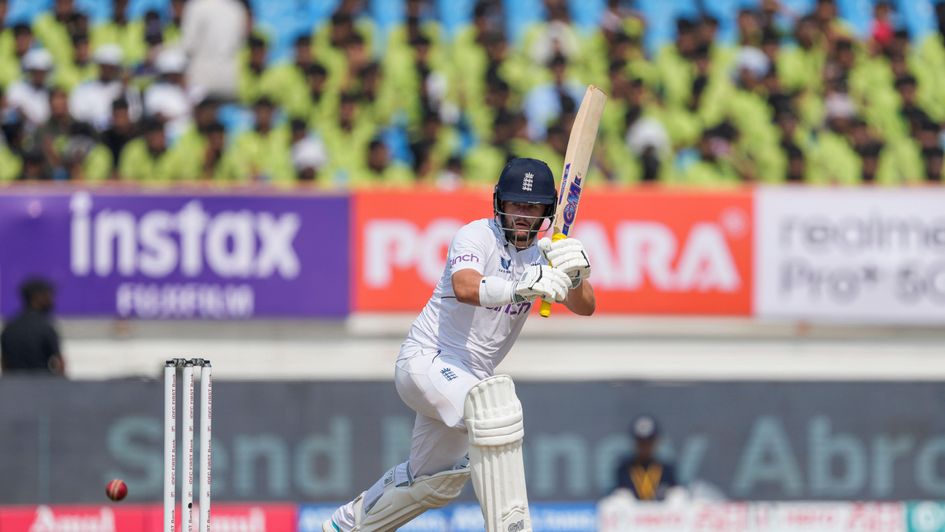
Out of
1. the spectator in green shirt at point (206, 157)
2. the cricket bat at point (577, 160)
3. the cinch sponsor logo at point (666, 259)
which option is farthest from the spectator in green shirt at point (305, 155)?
the cricket bat at point (577, 160)

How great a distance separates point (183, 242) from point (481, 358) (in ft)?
19.4

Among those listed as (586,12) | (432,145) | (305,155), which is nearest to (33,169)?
(305,155)

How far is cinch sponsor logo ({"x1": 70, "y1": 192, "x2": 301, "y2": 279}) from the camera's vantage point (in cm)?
1166

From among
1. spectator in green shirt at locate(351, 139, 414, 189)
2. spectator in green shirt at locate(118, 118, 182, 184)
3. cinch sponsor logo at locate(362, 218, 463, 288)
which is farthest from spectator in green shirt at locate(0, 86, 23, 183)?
cinch sponsor logo at locate(362, 218, 463, 288)

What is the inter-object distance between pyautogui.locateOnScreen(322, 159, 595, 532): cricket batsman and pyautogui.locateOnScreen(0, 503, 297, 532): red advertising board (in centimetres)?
270

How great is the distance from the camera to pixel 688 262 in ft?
39.0

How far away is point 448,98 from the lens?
13312 millimetres

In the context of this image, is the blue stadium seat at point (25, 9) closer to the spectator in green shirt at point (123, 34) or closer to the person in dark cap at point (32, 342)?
the spectator in green shirt at point (123, 34)

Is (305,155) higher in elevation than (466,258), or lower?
higher

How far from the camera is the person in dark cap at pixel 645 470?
914 centimetres

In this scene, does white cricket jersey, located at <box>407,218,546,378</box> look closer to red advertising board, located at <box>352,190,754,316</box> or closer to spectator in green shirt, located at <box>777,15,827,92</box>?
red advertising board, located at <box>352,190,754,316</box>

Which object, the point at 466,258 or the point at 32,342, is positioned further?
the point at 32,342

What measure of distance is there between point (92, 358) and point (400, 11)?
178 inches

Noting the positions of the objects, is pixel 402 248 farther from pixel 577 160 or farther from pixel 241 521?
pixel 577 160
